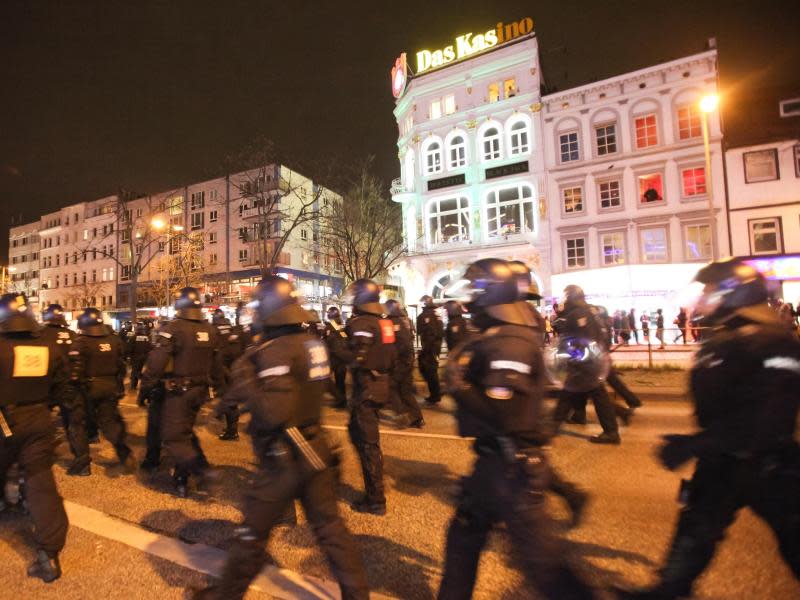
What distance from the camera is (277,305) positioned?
2.97 meters

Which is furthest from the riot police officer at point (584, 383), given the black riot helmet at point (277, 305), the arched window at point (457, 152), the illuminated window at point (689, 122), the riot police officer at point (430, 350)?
the arched window at point (457, 152)

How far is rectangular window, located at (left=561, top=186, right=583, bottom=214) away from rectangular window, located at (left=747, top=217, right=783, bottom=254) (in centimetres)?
785

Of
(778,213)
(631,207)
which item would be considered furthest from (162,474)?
(778,213)

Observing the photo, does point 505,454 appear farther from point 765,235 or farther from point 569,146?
point 569,146

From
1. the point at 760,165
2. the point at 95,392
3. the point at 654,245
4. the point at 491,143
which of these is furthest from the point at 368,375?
the point at 760,165

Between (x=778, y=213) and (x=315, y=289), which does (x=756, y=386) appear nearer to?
(x=778, y=213)

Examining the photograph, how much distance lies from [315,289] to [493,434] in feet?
155

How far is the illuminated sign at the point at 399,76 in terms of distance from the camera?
105 ft

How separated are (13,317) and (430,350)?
7258mm

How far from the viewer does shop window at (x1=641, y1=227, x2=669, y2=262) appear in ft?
83.0

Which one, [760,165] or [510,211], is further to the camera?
[510,211]

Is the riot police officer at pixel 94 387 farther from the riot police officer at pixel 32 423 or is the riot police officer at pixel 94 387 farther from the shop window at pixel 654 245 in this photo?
the shop window at pixel 654 245

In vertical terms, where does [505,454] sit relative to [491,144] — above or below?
below

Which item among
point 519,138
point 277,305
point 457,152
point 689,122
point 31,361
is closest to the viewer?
point 277,305
